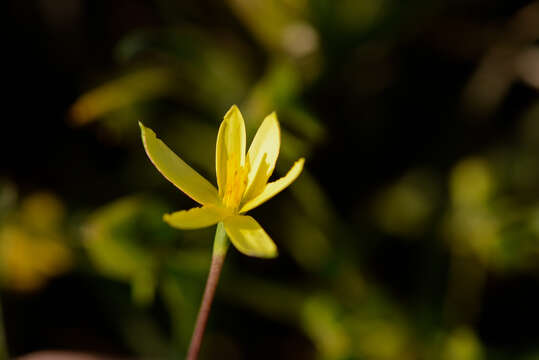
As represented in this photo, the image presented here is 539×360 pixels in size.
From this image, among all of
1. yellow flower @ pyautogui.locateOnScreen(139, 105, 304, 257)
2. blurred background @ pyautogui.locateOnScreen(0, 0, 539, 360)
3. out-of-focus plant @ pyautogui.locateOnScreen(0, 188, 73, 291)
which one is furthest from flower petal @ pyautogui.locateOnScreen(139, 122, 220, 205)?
out-of-focus plant @ pyautogui.locateOnScreen(0, 188, 73, 291)

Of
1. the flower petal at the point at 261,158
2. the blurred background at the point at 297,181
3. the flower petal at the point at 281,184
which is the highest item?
the blurred background at the point at 297,181

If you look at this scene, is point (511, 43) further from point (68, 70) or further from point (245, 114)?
point (68, 70)

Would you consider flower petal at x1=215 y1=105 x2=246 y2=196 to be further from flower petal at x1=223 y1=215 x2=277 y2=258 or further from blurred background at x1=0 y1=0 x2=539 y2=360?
blurred background at x1=0 y1=0 x2=539 y2=360

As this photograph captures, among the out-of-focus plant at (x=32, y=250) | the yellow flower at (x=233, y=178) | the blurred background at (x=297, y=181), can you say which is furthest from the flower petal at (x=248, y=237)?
the out-of-focus plant at (x=32, y=250)

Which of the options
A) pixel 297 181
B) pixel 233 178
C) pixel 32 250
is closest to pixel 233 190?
pixel 233 178

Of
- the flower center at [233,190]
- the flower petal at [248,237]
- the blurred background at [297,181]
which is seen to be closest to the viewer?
the flower petal at [248,237]

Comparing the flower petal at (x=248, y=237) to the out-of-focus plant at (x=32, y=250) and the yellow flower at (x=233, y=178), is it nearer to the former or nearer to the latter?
the yellow flower at (x=233, y=178)
